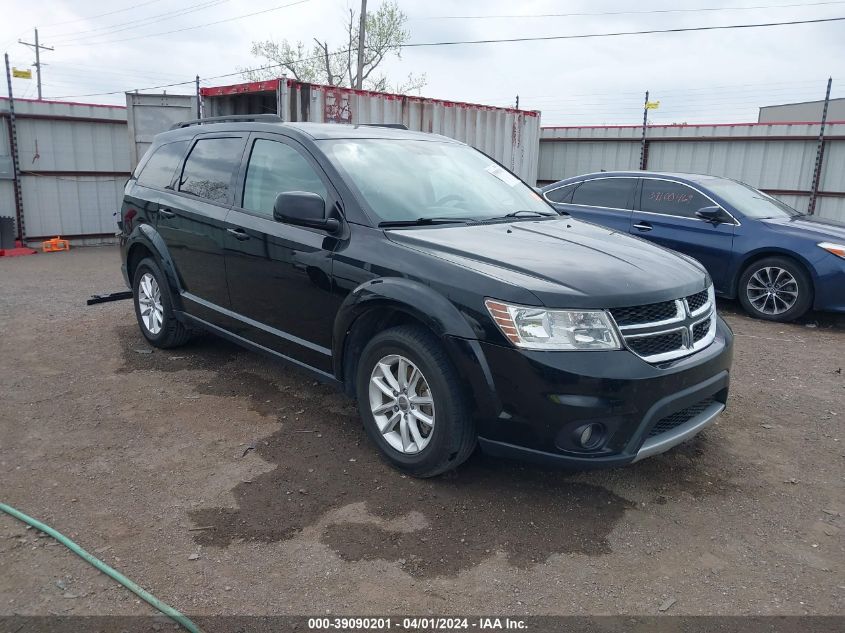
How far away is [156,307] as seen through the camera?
18.7ft

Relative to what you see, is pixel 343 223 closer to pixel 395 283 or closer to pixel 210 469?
pixel 395 283

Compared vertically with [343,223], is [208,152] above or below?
above

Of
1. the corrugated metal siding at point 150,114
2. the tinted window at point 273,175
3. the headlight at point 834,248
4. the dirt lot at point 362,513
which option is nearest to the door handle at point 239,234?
the tinted window at point 273,175

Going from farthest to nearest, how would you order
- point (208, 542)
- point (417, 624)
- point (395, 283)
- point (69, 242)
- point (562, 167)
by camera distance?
1. point (562, 167)
2. point (69, 242)
3. point (395, 283)
4. point (208, 542)
5. point (417, 624)

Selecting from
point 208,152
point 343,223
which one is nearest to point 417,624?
point 343,223

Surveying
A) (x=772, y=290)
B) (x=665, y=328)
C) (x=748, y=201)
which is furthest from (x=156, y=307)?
(x=748, y=201)

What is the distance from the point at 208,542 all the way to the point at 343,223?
1759 mm

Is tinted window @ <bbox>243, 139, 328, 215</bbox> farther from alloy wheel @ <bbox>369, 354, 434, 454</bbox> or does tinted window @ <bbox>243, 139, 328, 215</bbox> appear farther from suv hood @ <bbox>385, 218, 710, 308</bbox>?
alloy wheel @ <bbox>369, 354, 434, 454</bbox>

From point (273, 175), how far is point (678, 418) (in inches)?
110

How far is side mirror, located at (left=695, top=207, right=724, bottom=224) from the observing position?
750 cm

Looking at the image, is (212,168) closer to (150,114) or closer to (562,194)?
(562,194)

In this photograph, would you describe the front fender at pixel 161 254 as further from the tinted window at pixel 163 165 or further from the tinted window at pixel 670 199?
the tinted window at pixel 670 199

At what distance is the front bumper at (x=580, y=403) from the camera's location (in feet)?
9.75

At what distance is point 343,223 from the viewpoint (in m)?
3.79
